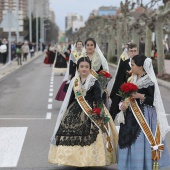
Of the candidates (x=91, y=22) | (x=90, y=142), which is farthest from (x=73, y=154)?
(x=91, y=22)

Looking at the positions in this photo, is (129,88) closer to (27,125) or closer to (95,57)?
(95,57)

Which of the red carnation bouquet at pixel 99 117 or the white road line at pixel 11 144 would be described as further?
the white road line at pixel 11 144

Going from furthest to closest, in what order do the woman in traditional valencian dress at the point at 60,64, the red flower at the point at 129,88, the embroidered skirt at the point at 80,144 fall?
the woman in traditional valencian dress at the point at 60,64 < the embroidered skirt at the point at 80,144 < the red flower at the point at 129,88

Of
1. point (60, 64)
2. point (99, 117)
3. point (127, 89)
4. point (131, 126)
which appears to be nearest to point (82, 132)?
point (99, 117)

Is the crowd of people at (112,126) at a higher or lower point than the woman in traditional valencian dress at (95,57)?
lower

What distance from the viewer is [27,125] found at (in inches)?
431

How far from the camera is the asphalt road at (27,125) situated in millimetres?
7773

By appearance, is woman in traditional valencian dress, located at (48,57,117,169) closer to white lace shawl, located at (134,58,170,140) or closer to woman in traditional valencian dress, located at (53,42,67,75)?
white lace shawl, located at (134,58,170,140)

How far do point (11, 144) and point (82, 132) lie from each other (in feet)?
8.19

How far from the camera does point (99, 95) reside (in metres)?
7.02

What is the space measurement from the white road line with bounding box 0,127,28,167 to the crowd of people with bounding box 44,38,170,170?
1099 millimetres

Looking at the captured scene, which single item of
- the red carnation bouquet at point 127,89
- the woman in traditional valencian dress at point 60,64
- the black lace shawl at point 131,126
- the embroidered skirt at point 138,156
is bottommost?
the woman in traditional valencian dress at point 60,64

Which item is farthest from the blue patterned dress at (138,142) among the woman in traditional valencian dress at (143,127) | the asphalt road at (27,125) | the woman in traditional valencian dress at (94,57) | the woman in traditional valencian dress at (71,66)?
the woman in traditional valencian dress at (71,66)

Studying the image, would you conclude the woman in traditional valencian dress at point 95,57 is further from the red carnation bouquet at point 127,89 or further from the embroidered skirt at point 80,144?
the red carnation bouquet at point 127,89
